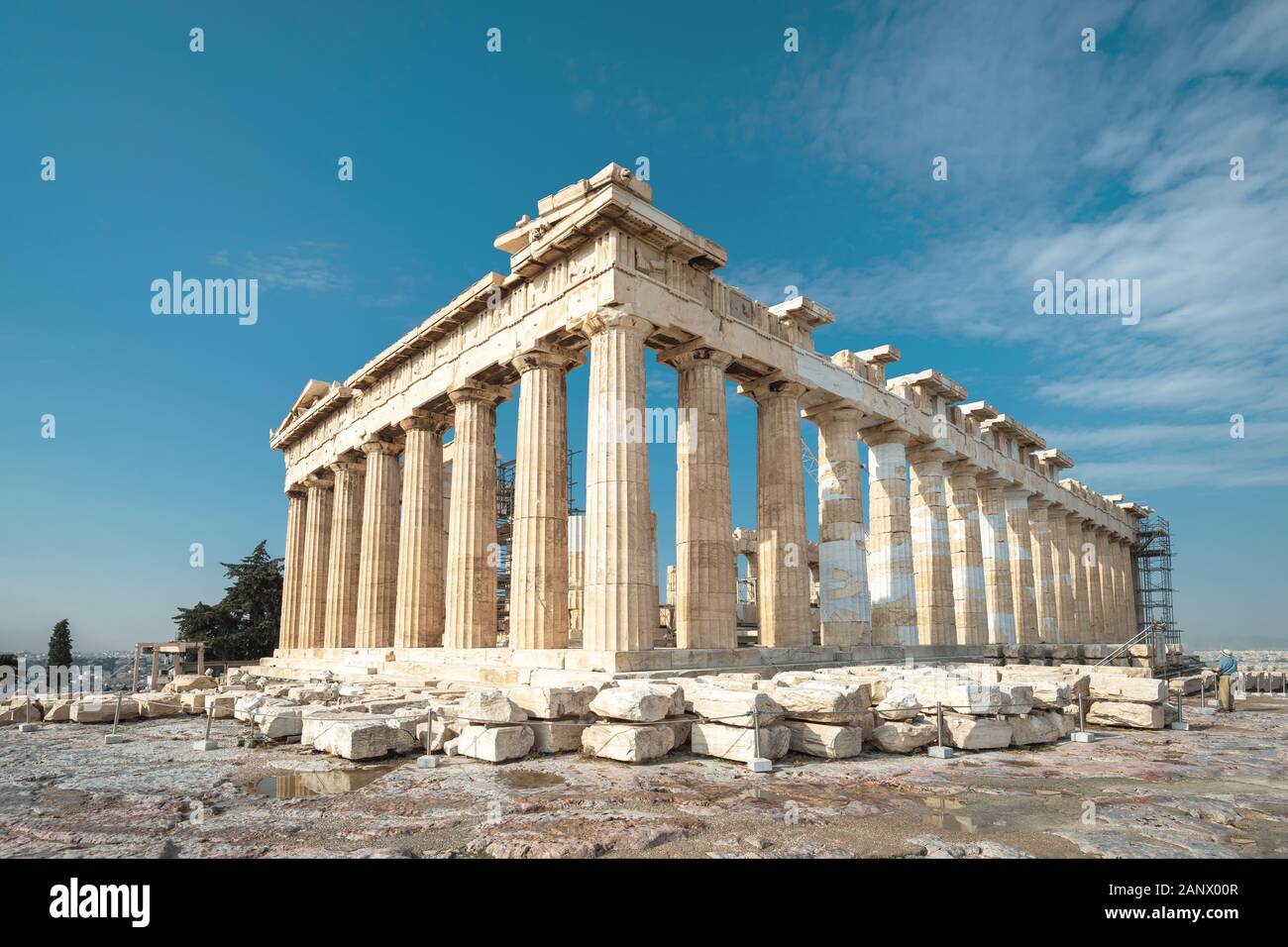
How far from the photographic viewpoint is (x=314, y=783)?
27.7ft

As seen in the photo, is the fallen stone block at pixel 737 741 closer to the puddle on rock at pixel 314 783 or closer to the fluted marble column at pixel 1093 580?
the puddle on rock at pixel 314 783

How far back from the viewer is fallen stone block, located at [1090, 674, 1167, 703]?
12883 millimetres

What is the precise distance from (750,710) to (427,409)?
1705 centimetres

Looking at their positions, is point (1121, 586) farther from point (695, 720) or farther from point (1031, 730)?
point (695, 720)

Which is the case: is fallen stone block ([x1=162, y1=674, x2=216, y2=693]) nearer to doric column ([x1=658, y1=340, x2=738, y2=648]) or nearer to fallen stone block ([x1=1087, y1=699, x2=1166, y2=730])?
doric column ([x1=658, y1=340, x2=738, y2=648])

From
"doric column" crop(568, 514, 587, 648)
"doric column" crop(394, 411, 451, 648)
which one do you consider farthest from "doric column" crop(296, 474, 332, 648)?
"doric column" crop(568, 514, 587, 648)

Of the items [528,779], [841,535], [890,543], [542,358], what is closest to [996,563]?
[890,543]

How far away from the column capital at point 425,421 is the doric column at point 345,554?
5943 millimetres

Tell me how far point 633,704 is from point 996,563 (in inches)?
1008

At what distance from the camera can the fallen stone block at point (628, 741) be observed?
9422mm

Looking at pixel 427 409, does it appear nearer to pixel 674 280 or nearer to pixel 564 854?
pixel 674 280

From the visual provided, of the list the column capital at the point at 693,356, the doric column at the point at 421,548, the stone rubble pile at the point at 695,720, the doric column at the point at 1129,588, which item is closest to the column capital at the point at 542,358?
the column capital at the point at 693,356

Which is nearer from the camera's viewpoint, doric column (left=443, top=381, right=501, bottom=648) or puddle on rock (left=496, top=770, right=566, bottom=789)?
puddle on rock (left=496, top=770, right=566, bottom=789)

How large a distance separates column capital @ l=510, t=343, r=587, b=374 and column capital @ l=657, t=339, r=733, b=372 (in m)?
2.35
